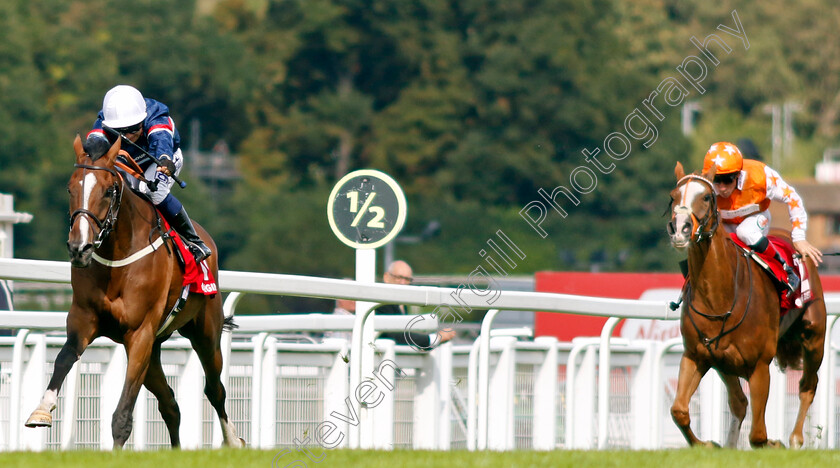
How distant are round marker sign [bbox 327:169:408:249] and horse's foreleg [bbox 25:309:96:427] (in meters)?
1.68

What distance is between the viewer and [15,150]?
4616 cm

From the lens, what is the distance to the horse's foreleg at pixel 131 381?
5.94 meters

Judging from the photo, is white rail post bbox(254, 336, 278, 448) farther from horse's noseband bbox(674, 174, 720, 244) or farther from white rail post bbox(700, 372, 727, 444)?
white rail post bbox(700, 372, 727, 444)

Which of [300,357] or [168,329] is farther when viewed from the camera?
[300,357]

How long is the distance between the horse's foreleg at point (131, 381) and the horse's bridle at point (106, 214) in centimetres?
48

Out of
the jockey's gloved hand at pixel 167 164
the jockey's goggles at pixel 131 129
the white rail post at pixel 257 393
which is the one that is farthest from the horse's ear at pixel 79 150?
the white rail post at pixel 257 393

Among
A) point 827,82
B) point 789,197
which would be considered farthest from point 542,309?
point 827,82

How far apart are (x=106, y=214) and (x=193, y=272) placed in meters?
0.76

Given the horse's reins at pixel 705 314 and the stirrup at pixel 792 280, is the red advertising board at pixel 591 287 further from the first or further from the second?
the horse's reins at pixel 705 314

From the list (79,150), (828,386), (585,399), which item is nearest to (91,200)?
(79,150)

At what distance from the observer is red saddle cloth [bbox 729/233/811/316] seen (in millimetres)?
7719

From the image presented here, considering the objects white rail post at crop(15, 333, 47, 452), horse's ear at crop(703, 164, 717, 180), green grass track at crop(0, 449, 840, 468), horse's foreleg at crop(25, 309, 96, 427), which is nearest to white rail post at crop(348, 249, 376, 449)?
green grass track at crop(0, 449, 840, 468)

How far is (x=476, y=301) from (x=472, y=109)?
46488 millimetres

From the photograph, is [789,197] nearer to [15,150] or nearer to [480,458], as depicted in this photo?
[480,458]
